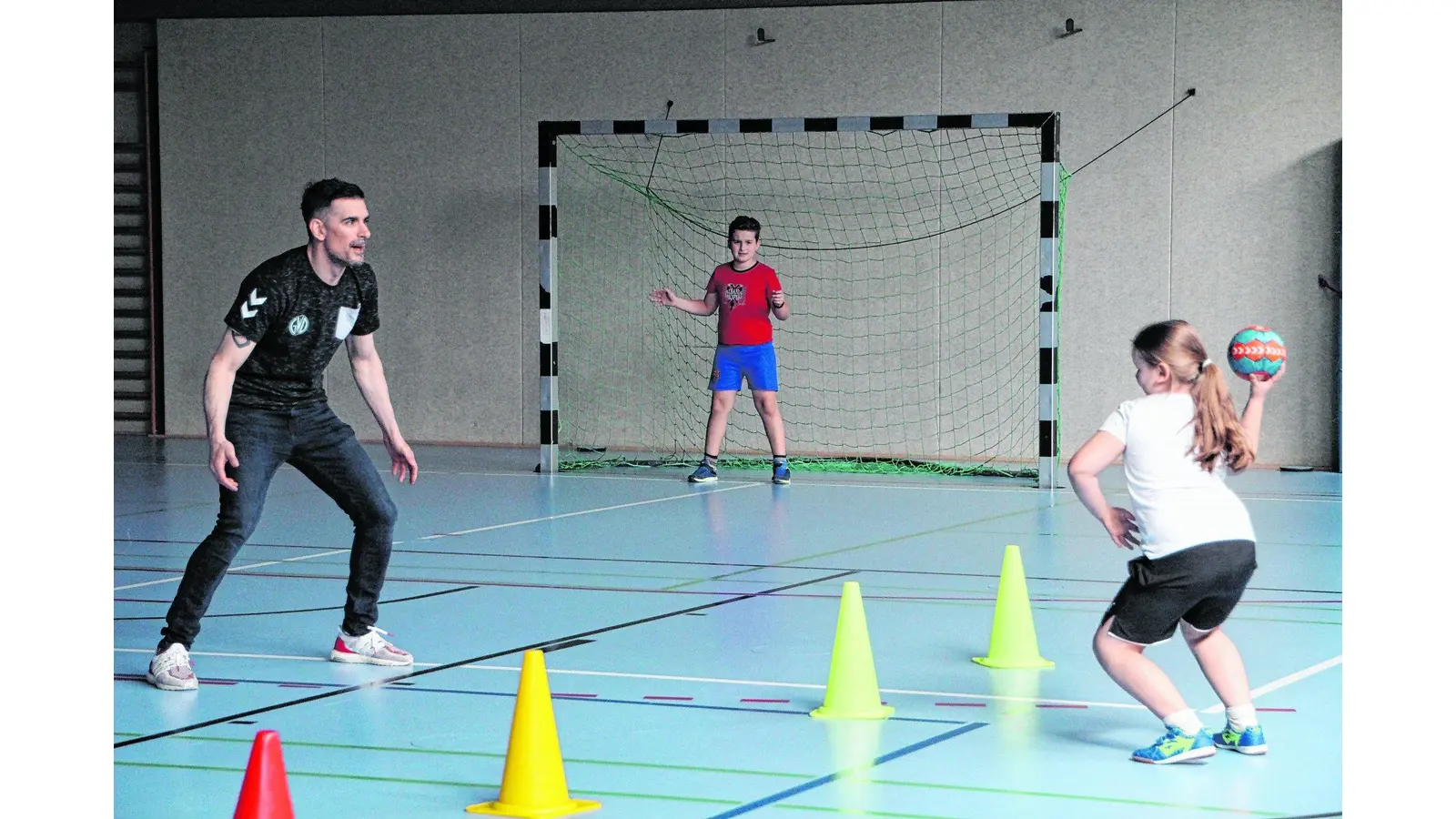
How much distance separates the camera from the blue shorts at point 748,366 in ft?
40.4

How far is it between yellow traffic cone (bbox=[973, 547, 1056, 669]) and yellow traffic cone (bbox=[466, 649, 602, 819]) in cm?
208

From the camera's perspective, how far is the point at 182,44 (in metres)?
16.6

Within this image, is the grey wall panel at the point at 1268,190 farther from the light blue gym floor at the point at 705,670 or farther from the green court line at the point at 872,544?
the green court line at the point at 872,544

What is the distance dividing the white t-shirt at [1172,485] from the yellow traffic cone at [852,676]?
3.00ft

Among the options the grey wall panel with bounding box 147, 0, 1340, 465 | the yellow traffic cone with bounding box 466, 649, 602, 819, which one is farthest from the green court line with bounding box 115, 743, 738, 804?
the grey wall panel with bounding box 147, 0, 1340, 465

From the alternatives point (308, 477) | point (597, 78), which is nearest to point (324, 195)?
point (308, 477)

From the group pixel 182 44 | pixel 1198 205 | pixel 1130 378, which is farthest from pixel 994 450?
pixel 182 44

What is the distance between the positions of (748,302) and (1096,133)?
391cm

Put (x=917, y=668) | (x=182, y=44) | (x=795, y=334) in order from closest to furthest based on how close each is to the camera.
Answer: (x=917, y=668)
(x=795, y=334)
(x=182, y=44)

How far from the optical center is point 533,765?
12.3 ft

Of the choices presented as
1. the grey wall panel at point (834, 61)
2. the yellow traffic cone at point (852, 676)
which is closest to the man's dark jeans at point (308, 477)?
the yellow traffic cone at point (852, 676)

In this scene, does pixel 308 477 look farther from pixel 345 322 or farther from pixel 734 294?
pixel 734 294
